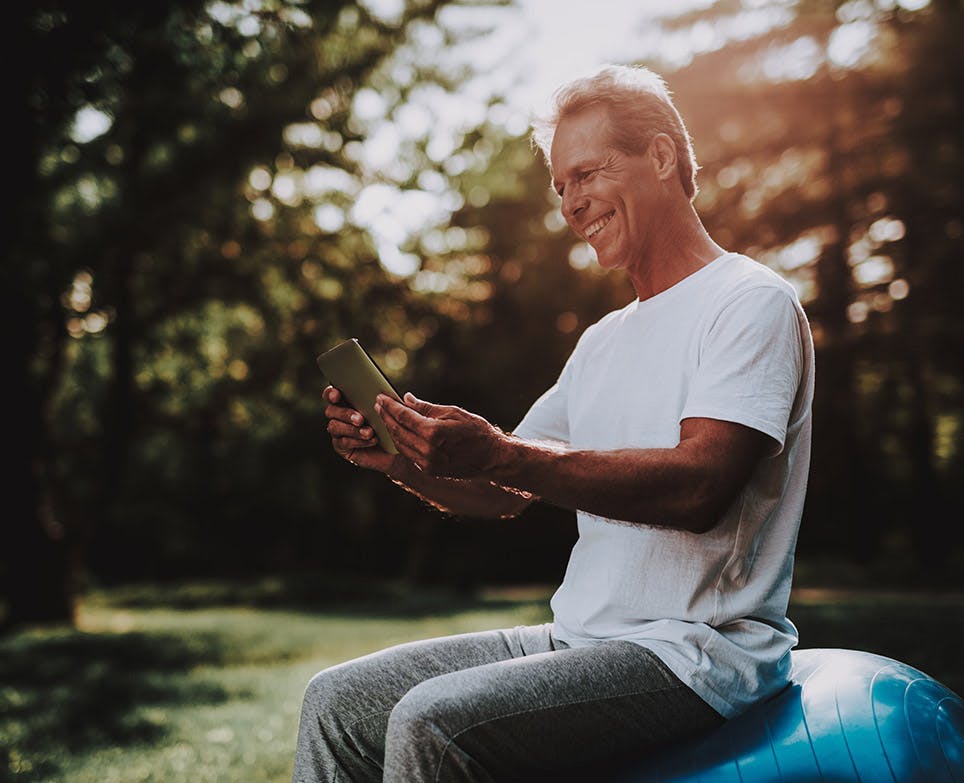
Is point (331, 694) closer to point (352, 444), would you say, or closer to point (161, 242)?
point (352, 444)

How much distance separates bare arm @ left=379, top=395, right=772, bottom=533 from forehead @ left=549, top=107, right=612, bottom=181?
77 centimetres

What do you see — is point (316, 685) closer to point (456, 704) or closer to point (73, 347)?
point (456, 704)

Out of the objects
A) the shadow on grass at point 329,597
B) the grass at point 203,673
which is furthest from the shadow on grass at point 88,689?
the shadow on grass at point 329,597

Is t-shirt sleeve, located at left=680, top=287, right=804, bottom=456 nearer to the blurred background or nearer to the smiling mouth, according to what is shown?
the smiling mouth

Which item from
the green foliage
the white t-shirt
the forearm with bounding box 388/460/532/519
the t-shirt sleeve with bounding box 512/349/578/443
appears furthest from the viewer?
the green foliage

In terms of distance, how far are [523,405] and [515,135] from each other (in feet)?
25.2

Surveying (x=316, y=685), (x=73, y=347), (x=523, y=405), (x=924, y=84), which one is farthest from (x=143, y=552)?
(x=316, y=685)

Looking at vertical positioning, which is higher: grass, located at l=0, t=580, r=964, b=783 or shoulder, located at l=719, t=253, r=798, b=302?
shoulder, located at l=719, t=253, r=798, b=302

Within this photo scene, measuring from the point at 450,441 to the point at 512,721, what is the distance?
0.54m

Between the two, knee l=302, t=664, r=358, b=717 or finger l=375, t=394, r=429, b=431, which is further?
knee l=302, t=664, r=358, b=717

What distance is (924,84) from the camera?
46.0 ft

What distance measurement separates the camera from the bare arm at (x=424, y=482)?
253 cm

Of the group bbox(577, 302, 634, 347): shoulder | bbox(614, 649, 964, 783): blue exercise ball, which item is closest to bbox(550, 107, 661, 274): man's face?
bbox(577, 302, 634, 347): shoulder

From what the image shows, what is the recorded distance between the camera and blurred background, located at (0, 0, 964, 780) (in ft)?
30.1
